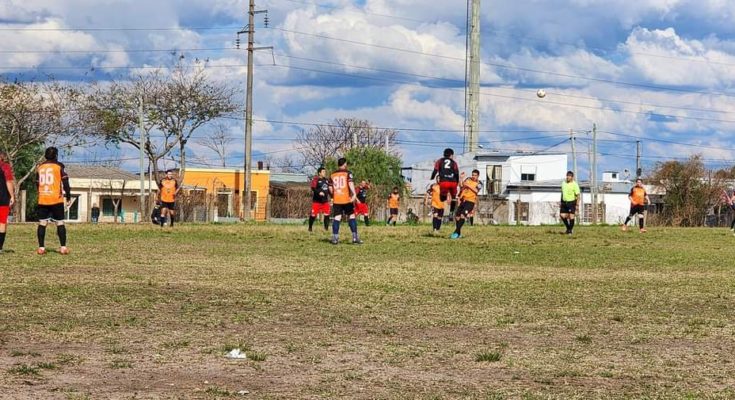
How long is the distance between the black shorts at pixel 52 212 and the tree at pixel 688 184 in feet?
191

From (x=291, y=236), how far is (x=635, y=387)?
20006 millimetres

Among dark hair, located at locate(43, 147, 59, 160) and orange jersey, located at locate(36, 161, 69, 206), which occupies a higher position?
dark hair, located at locate(43, 147, 59, 160)

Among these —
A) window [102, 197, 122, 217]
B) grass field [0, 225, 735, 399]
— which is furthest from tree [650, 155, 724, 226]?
grass field [0, 225, 735, 399]

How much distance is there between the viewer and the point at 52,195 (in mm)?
18422

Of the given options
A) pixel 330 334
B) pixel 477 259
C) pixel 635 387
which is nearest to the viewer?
pixel 635 387

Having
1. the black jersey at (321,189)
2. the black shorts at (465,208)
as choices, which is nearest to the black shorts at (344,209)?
the black shorts at (465,208)

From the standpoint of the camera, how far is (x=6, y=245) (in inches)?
850

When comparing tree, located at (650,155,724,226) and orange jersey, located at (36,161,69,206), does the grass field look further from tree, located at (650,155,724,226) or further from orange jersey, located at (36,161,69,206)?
tree, located at (650,155,724,226)

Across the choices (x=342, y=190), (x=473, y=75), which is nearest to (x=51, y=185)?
(x=342, y=190)

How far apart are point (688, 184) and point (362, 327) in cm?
6958

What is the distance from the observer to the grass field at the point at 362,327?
7121mm

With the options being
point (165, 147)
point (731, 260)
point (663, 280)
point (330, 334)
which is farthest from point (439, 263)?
point (165, 147)

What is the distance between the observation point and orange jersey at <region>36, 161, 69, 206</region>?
18391 millimetres

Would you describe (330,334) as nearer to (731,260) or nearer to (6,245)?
(731,260)
